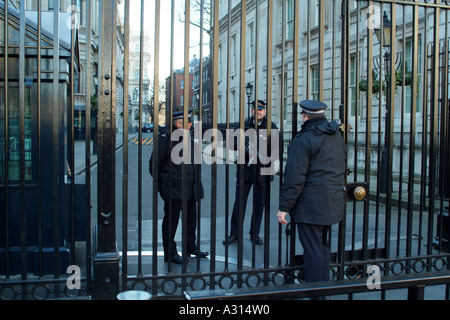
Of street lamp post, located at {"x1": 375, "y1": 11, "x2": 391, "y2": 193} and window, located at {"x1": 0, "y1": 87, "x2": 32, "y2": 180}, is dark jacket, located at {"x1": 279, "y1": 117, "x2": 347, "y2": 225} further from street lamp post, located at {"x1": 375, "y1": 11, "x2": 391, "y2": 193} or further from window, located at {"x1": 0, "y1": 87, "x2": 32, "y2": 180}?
window, located at {"x1": 0, "y1": 87, "x2": 32, "y2": 180}

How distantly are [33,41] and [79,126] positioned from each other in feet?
90.9

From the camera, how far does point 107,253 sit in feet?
10.0

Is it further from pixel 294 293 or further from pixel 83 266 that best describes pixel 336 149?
pixel 83 266

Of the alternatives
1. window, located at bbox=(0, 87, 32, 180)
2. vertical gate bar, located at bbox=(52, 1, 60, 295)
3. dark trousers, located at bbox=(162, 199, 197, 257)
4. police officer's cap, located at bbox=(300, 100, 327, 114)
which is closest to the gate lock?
police officer's cap, located at bbox=(300, 100, 327, 114)

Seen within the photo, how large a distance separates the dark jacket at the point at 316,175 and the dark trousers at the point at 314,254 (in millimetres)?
127

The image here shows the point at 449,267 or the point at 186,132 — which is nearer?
the point at 186,132

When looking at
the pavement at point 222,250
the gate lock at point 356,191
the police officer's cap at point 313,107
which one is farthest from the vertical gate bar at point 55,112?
the gate lock at point 356,191

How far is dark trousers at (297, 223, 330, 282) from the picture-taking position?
3.58m

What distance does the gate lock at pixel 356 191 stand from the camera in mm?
3602

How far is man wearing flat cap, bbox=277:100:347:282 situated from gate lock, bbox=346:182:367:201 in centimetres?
7

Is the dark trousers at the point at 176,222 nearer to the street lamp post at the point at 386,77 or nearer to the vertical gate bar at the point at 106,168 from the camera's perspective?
the vertical gate bar at the point at 106,168
